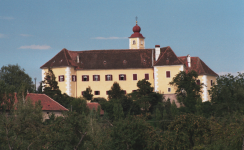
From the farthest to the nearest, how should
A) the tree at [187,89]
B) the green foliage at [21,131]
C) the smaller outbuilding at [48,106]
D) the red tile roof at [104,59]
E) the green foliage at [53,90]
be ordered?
the red tile roof at [104,59], the green foliage at [53,90], the tree at [187,89], the smaller outbuilding at [48,106], the green foliage at [21,131]

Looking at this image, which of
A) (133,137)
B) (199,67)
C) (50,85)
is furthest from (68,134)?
(199,67)

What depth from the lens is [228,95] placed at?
5553cm

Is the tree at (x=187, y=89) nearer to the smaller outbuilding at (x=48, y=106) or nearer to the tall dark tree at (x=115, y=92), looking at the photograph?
the tall dark tree at (x=115, y=92)

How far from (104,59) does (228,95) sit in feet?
65.5

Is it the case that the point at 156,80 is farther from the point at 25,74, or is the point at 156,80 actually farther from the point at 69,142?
the point at 69,142

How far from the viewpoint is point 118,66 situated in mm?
66375

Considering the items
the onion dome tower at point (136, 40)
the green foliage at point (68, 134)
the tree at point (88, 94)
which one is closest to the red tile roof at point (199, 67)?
the tree at point (88, 94)

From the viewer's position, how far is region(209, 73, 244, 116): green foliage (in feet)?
179

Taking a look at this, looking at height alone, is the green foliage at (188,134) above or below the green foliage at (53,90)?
below

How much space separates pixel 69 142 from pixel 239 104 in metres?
31.9

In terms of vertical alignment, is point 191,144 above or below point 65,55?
below

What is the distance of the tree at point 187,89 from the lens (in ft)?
192

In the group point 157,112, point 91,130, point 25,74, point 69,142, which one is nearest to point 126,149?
point 69,142

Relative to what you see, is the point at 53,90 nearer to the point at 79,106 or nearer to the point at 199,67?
the point at 79,106
